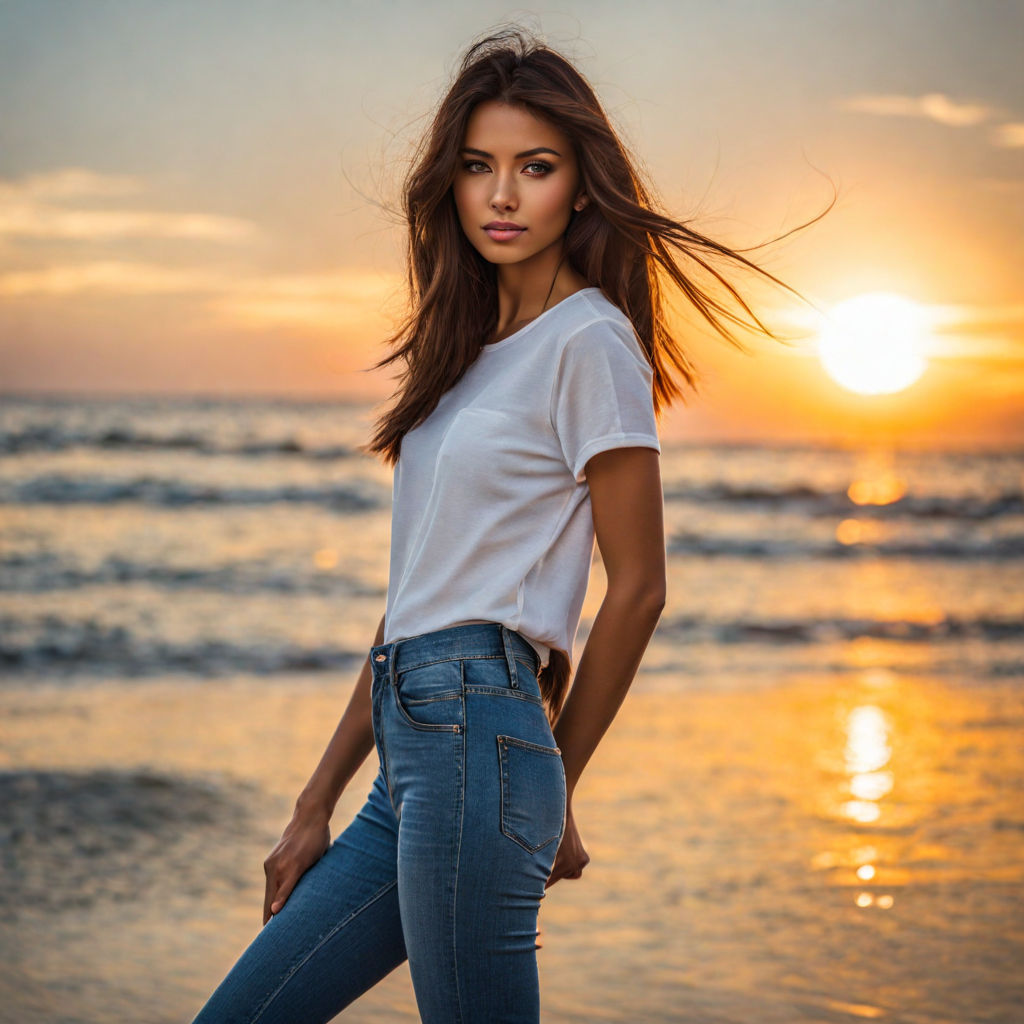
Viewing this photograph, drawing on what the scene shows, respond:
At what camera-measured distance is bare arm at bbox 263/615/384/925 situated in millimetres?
1826

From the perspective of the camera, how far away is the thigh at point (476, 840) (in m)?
1.50

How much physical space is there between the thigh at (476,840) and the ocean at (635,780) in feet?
1.73

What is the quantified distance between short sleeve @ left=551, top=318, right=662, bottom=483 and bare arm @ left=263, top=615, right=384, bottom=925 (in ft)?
1.44

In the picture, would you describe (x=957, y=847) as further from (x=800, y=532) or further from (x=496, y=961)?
(x=800, y=532)

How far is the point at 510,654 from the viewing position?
1.57m

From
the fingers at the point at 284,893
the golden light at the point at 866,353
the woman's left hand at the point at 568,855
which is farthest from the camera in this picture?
the golden light at the point at 866,353

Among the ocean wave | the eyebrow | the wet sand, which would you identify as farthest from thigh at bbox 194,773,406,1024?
the ocean wave

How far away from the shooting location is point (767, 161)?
2.85 m

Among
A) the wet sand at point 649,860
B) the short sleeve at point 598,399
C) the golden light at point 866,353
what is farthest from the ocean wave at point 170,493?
the short sleeve at point 598,399

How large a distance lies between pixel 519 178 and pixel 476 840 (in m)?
0.92

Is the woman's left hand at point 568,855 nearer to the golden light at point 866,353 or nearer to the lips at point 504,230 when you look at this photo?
the lips at point 504,230

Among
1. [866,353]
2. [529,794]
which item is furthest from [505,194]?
[866,353]

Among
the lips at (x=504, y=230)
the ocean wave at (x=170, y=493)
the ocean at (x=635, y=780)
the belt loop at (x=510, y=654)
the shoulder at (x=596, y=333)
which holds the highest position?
the lips at (x=504, y=230)

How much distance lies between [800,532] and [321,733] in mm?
12016
